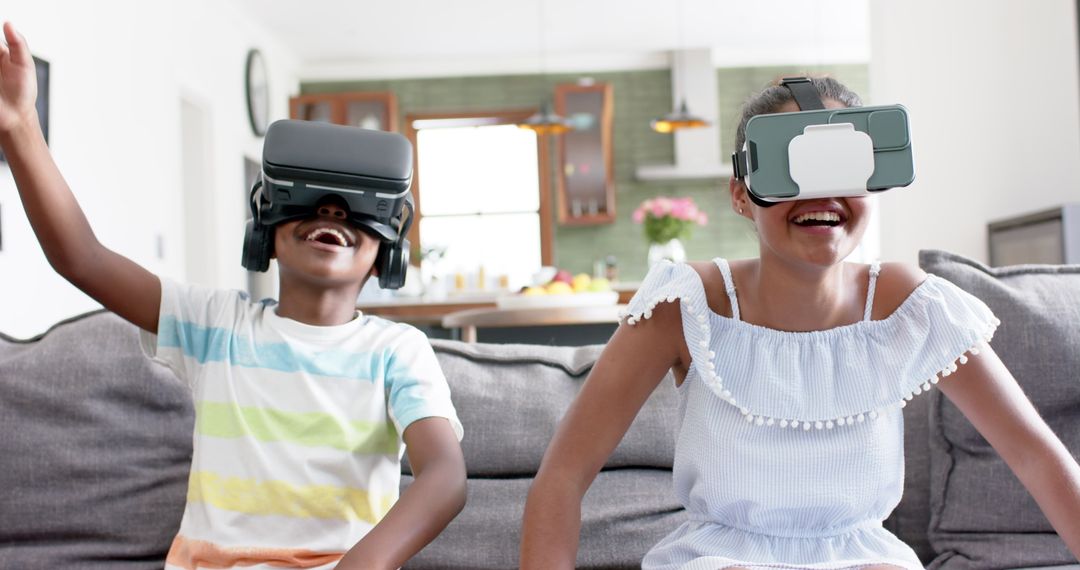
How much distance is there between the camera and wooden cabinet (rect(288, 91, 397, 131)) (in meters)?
8.53

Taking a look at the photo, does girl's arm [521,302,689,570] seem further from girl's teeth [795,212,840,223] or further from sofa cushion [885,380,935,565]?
sofa cushion [885,380,935,565]

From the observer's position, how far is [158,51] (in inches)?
224

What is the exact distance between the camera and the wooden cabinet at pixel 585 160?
8633mm

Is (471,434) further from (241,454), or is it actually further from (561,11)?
(561,11)

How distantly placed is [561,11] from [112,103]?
3490mm

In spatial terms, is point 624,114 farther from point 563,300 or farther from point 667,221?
point 563,300

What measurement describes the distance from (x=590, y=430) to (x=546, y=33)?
24.1 feet

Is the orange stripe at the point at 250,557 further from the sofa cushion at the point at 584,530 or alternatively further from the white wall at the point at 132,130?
the white wall at the point at 132,130

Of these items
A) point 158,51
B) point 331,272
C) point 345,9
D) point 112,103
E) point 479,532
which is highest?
point 345,9

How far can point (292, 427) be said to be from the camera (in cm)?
125

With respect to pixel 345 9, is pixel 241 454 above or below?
below

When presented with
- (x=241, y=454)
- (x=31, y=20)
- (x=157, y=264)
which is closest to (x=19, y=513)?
(x=241, y=454)

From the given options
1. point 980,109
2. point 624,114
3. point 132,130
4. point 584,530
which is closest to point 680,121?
point 624,114

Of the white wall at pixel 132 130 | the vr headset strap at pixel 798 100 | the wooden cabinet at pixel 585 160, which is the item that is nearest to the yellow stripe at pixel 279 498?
the vr headset strap at pixel 798 100
